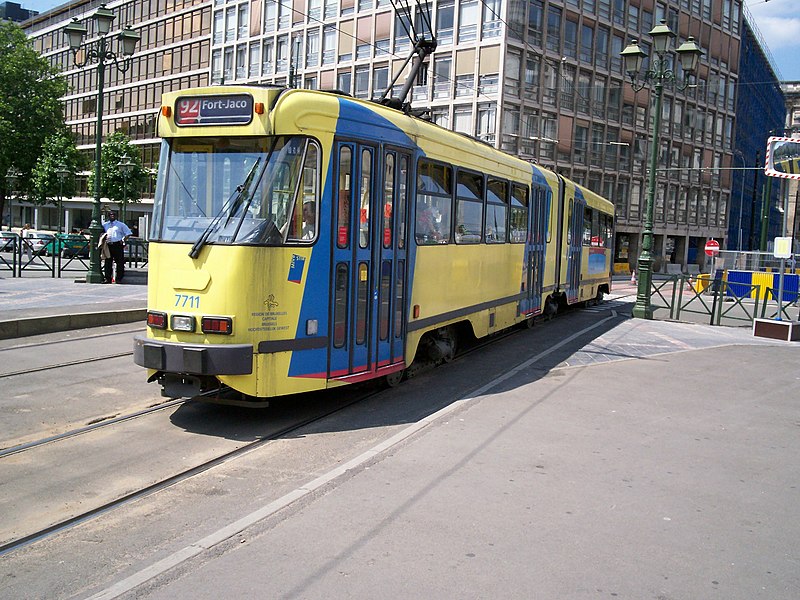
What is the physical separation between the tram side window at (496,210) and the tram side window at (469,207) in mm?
410

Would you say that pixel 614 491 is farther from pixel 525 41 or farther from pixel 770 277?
pixel 525 41

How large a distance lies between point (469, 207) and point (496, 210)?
1.39 meters

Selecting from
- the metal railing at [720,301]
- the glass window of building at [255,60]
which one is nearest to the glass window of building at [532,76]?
the glass window of building at [255,60]

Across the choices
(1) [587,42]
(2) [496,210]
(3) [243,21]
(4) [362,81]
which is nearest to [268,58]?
(3) [243,21]

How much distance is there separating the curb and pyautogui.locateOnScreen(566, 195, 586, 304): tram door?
32.1 feet

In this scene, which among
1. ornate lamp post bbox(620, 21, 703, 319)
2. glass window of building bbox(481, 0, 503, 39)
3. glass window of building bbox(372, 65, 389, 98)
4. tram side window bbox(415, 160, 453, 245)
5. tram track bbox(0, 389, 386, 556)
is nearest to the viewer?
tram track bbox(0, 389, 386, 556)

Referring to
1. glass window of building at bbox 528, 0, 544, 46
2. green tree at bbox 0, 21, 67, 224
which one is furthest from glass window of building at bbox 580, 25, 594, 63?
green tree at bbox 0, 21, 67, 224

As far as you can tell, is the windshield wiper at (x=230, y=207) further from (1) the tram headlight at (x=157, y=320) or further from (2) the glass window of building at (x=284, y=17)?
(2) the glass window of building at (x=284, y=17)

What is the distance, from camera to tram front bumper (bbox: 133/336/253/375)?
709 centimetres

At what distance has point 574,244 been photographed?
61.6 ft

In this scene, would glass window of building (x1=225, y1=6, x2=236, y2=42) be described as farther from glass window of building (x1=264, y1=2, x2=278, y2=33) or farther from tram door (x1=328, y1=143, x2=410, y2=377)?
tram door (x1=328, y1=143, x2=410, y2=377)

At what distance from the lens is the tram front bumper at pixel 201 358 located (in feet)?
23.2

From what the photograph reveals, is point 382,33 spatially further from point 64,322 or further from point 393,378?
point 393,378

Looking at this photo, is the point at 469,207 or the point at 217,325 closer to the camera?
the point at 217,325
